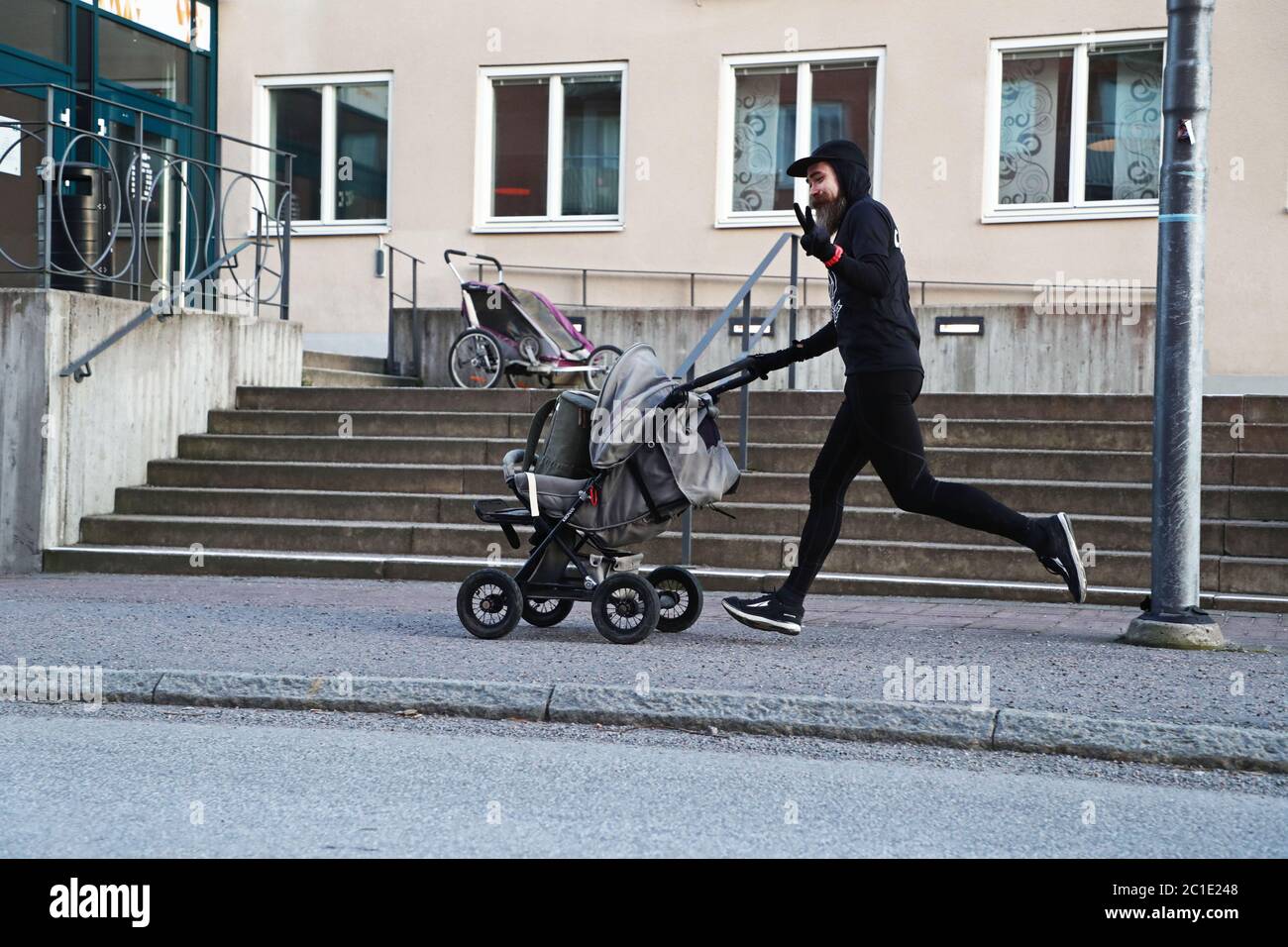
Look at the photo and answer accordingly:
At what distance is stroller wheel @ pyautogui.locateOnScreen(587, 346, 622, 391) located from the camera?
14.5 metres

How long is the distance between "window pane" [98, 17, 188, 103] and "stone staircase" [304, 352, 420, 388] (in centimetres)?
447

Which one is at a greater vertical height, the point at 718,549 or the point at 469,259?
the point at 469,259

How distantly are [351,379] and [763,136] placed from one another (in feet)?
17.9

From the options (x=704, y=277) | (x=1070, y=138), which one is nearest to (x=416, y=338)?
(x=704, y=277)

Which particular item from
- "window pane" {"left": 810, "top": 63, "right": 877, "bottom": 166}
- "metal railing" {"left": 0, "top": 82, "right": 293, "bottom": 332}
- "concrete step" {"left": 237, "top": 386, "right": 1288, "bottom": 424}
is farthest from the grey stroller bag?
"window pane" {"left": 810, "top": 63, "right": 877, "bottom": 166}

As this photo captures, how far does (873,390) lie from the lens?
7.01 m

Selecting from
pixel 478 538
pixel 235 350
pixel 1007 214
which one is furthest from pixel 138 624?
pixel 1007 214

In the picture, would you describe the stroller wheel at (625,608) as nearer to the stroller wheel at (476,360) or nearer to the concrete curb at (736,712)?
the concrete curb at (736,712)

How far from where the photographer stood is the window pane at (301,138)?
727 inches

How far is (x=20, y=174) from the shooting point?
14844mm

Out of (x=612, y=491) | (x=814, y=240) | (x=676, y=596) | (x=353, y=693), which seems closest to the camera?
(x=353, y=693)

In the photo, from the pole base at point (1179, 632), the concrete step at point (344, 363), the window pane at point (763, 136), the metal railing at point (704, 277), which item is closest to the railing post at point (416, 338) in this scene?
the concrete step at point (344, 363)

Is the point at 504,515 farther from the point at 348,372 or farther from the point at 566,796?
the point at 348,372
